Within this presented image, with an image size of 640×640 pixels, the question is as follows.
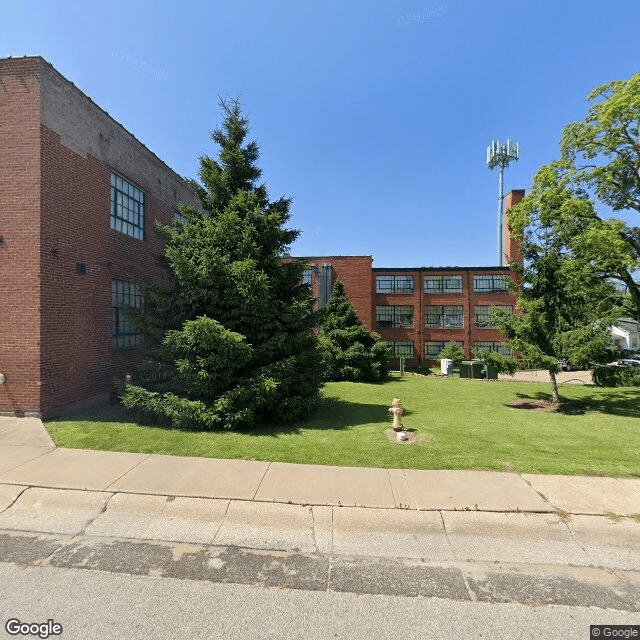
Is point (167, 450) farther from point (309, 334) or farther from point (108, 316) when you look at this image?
point (108, 316)

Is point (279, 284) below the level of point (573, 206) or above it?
below

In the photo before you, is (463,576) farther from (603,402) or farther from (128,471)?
(603,402)

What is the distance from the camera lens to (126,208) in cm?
1298

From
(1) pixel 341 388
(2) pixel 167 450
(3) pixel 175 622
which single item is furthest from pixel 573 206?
(3) pixel 175 622

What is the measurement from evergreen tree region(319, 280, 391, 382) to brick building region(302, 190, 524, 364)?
37.5ft

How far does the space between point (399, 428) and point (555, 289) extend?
31.4 feet

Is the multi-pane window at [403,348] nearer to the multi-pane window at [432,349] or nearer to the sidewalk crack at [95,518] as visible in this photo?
the multi-pane window at [432,349]

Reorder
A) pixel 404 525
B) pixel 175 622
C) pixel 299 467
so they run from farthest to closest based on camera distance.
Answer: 1. pixel 299 467
2. pixel 404 525
3. pixel 175 622

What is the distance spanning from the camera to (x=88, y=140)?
10.9 metres

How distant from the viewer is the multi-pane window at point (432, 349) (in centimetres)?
3356

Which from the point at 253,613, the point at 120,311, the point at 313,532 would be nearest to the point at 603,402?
the point at 313,532

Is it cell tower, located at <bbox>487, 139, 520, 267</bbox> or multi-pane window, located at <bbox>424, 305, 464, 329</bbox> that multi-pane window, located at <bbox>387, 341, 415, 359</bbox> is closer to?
multi-pane window, located at <bbox>424, 305, 464, 329</bbox>

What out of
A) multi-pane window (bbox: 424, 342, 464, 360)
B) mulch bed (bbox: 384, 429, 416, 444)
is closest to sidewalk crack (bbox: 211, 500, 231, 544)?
mulch bed (bbox: 384, 429, 416, 444)

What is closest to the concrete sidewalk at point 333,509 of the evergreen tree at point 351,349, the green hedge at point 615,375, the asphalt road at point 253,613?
the asphalt road at point 253,613
